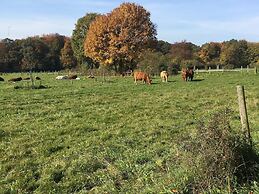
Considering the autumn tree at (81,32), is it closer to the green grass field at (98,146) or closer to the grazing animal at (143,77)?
the grazing animal at (143,77)

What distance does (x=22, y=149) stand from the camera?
516 inches

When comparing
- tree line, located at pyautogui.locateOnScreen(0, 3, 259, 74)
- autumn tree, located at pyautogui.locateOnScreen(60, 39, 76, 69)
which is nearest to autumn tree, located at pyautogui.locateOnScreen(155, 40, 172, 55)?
tree line, located at pyautogui.locateOnScreen(0, 3, 259, 74)

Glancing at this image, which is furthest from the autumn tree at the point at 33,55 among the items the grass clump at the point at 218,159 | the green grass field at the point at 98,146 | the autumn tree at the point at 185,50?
the grass clump at the point at 218,159

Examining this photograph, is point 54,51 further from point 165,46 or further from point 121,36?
point 121,36

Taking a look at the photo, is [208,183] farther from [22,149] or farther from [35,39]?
[35,39]

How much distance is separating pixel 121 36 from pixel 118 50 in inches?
96.7

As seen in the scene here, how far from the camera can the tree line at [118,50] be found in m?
71.9

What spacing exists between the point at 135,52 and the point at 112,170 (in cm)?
6287

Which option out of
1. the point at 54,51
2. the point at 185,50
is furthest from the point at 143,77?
the point at 54,51

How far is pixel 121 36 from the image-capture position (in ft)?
236

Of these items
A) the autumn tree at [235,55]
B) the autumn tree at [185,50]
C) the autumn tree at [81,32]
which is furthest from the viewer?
the autumn tree at [185,50]

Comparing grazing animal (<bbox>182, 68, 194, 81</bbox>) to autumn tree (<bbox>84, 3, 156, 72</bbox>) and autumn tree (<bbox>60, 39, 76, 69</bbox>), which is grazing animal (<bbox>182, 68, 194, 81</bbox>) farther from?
autumn tree (<bbox>60, 39, 76, 69</bbox>)

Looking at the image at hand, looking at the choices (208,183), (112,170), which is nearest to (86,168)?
(112,170)

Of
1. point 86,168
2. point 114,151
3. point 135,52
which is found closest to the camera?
point 86,168
